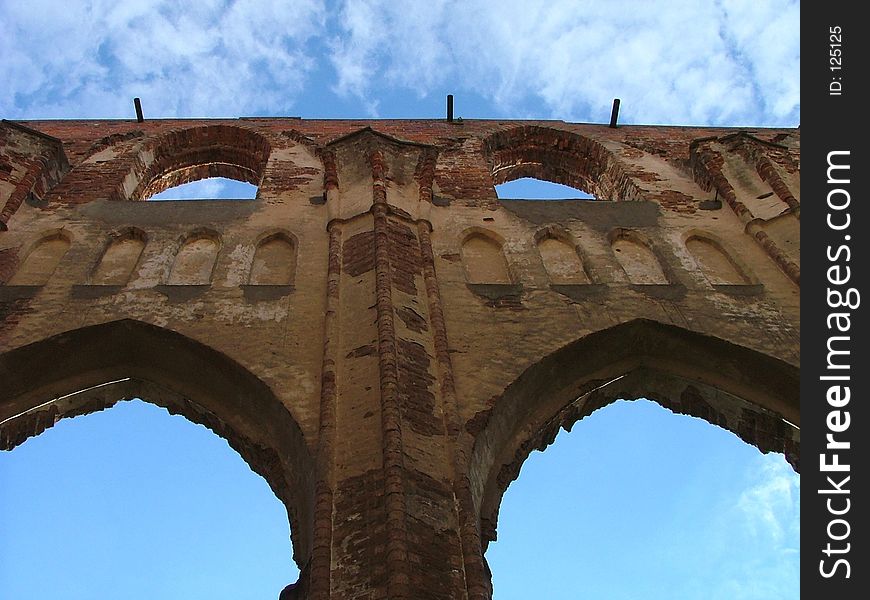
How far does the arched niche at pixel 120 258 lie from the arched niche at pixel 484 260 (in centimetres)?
345

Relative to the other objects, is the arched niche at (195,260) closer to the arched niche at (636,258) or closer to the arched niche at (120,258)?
the arched niche at (120,258)

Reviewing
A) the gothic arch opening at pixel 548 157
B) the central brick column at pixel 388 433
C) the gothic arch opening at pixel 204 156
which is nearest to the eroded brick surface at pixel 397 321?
the central brick column at pixel 388 433

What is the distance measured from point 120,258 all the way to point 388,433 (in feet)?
15.4

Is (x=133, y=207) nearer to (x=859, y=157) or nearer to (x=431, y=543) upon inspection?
(x=431, y=543)

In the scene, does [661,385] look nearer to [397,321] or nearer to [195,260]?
[397,321]

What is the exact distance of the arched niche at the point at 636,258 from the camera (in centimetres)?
891

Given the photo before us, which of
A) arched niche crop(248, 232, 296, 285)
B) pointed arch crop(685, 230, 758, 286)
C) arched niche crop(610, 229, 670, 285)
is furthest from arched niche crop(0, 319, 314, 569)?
pointed arch crop(685, 230, 758, 286)

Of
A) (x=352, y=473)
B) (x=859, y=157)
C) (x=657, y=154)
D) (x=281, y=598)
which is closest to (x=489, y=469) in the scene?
(x=352, y=473)

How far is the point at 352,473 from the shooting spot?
554 centimetres

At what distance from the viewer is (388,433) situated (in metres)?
5.62

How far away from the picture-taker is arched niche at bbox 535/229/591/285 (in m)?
8.84

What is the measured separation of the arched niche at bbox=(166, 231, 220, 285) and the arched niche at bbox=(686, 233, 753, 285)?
205 inches

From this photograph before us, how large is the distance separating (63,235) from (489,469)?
5677 mm

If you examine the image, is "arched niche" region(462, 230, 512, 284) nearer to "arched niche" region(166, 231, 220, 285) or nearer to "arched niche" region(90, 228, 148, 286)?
"arched niche" region(166, 231, 220, 285)
